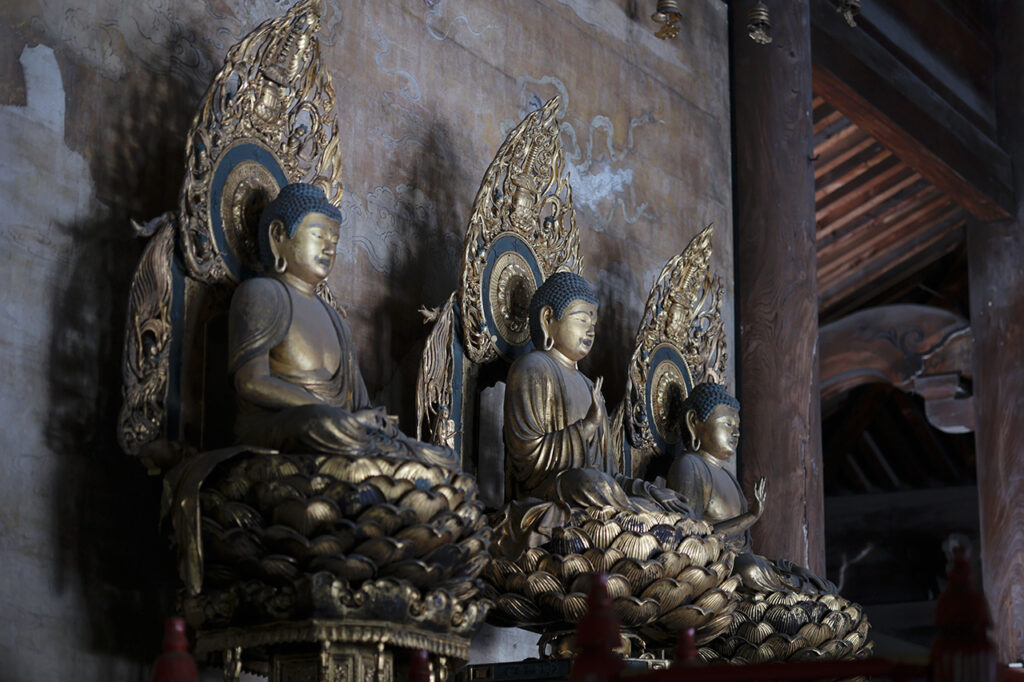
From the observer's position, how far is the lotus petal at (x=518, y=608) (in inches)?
187

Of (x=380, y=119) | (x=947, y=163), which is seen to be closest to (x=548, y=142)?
(x=380, y=119)

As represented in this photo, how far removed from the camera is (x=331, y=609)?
3867 mm

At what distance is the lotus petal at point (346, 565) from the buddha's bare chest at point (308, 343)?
2.17ft

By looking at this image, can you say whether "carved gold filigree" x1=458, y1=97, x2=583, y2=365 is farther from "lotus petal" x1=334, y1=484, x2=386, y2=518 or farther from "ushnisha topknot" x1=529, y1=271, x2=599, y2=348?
"lotus petal" x1=334, y1=484, x2=386, y2=518

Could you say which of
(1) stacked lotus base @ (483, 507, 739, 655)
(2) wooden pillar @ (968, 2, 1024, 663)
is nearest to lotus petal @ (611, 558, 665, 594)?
(1) stacked lotus base @ (483, 507, 739, 655)

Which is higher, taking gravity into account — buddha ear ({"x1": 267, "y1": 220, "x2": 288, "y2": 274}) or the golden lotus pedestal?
buddha ear ({"x1": 267, "y1": 220, "x2": 288, "y2": 274})

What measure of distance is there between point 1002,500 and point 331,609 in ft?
21.7

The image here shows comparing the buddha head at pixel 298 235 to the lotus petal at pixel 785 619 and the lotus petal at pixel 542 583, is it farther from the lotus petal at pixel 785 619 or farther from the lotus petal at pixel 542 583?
the lotus petal at pixel 785 619

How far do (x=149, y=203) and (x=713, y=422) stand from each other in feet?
7.57

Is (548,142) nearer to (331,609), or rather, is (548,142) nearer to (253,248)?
(253,248)

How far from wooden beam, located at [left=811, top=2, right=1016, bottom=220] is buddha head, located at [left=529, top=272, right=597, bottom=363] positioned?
12.3ft

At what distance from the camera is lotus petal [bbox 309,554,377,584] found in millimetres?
3859

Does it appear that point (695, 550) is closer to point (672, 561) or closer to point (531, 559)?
point (672, 561)

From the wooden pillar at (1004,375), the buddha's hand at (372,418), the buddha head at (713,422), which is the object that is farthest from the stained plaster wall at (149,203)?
the wooden pillar at (1004,375)
